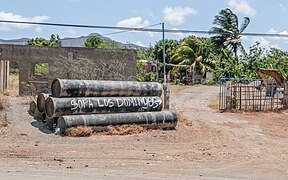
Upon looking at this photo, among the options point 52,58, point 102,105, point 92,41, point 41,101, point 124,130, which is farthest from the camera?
point 92,41

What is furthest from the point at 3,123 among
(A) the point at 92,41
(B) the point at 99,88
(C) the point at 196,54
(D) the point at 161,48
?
(A) the point at 92,41

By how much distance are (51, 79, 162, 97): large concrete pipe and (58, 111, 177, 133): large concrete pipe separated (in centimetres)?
90

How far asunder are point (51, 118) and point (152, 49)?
47833mm

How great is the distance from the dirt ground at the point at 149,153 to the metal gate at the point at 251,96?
6053mm

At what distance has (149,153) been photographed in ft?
38.8

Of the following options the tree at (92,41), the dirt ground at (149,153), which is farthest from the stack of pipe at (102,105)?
the tree at (92,41)

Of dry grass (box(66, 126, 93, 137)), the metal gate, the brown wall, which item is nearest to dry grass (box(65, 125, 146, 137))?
dry grass (box(66, 126, 93, 137))

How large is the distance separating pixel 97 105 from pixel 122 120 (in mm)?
995

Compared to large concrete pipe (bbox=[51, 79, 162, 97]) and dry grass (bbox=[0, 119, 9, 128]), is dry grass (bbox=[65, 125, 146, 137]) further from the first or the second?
dry grass (bbox=[0, 119, 9, 128])

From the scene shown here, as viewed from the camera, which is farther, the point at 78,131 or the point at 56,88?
the point at 56,88

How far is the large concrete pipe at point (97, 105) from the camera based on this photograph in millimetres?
14164

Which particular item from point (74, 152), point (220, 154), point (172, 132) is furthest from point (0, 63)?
point (220, 154)

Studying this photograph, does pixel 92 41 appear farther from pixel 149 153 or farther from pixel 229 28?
pixel 149 153

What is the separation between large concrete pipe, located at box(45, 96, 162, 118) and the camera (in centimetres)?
1416
